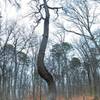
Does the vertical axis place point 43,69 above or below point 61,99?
above

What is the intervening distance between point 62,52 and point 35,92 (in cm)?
1028

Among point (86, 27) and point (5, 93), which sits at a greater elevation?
point (86, 27)

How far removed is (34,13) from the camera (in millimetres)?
12406

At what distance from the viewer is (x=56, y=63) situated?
57.2 metres

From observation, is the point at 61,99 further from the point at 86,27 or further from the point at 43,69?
the point at 43,69

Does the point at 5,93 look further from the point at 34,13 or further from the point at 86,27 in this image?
the point at 34,13

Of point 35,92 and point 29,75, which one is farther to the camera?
point 29,75

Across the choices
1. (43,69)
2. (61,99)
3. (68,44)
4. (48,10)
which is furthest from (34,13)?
(68,44)

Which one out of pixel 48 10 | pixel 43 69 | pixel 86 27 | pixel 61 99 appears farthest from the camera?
pixel 61 99

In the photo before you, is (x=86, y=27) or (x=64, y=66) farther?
(x=64, y=66)

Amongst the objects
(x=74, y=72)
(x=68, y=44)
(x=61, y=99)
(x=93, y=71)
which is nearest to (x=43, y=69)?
(x=93, y=71)

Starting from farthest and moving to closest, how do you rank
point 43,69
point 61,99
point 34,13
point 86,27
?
point 61,99, point 86,27, point 34,13, point 43,69

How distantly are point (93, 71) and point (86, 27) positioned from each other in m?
11.4

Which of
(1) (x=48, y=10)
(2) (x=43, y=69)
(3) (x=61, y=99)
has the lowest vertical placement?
(3) (x=61, y=99)
